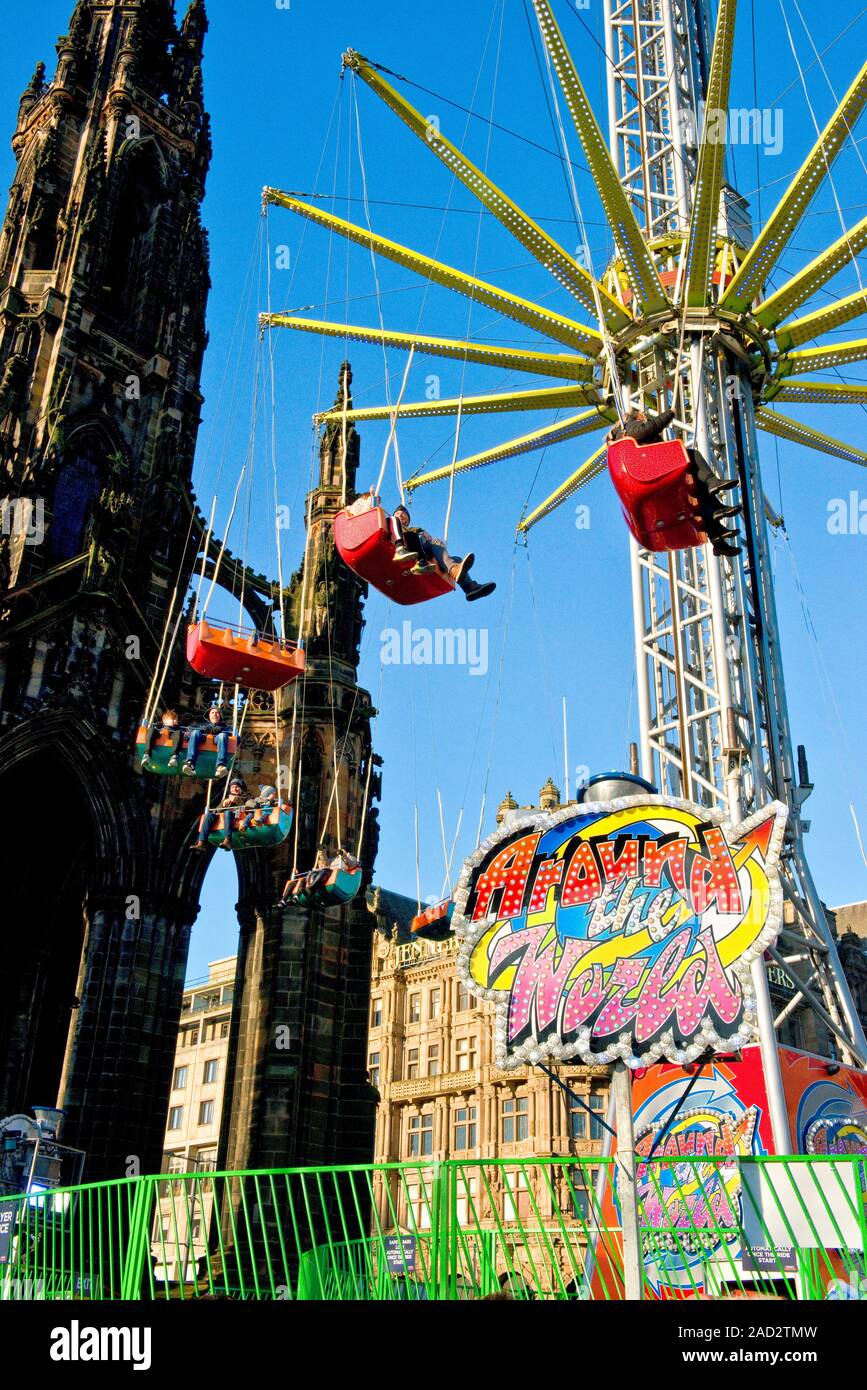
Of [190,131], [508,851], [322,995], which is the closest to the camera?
[508,851]

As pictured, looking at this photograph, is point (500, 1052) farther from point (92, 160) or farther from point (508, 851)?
point (92, 160)

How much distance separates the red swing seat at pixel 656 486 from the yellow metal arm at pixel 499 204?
16.3ft

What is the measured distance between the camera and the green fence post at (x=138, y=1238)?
9727mm

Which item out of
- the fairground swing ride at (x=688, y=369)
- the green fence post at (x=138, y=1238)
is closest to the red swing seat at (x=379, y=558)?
the fairground swing ride at (x=688, y=369)

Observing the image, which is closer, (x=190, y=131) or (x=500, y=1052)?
(x=500, y=1052)

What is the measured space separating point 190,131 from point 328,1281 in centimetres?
3498

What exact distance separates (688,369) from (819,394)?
3985mm

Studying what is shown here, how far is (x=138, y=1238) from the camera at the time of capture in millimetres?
9984

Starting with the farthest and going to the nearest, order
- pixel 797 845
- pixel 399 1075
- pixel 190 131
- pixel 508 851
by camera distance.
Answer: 1. pixel 399 1075
2. pixel 190 131
3. pixel 797 845
4. pixel 508 851

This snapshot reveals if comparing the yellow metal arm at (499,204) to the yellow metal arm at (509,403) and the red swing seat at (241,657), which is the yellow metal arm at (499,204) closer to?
the yellow metal arm at (509,403)

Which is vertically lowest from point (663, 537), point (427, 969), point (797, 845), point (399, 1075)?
point (797, 845)

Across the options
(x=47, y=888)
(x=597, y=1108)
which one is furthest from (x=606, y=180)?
(x=597, y=1108)

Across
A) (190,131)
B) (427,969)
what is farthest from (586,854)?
(427,969)

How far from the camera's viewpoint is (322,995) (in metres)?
27.2
